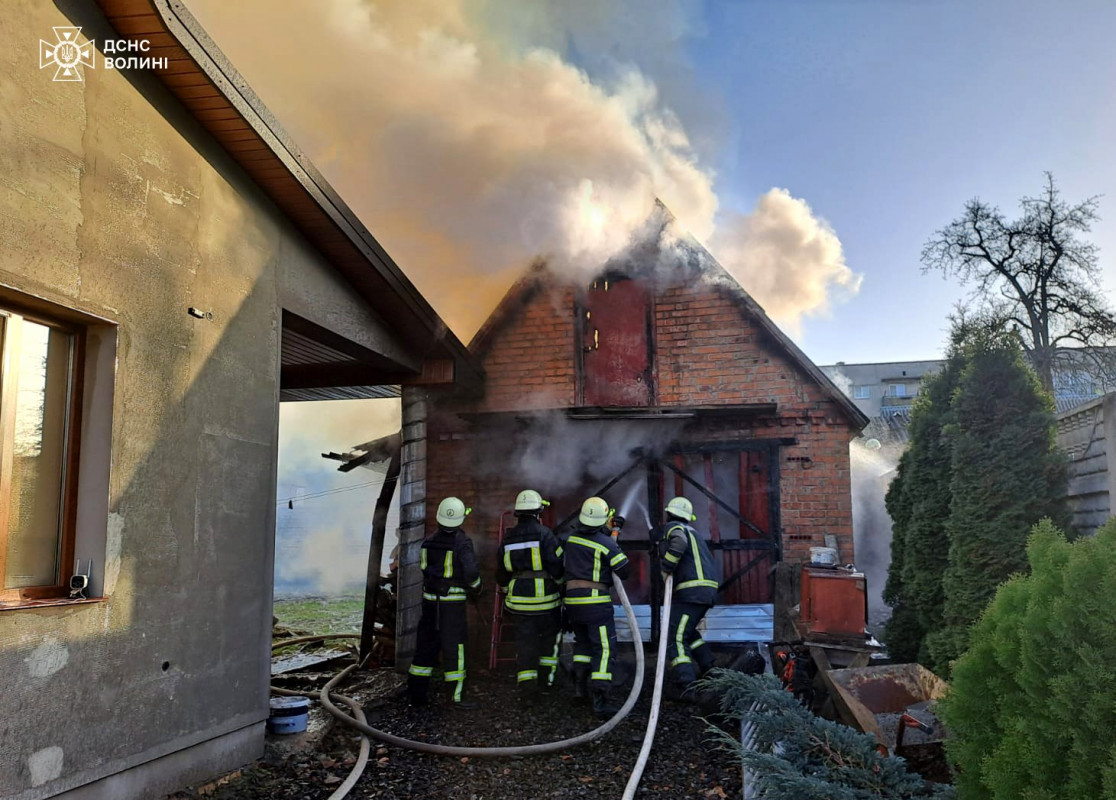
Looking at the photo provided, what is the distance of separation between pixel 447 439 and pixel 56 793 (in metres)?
6.02

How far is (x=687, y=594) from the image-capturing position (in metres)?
7.29

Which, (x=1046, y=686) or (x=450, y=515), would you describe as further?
(x=450, y=515)

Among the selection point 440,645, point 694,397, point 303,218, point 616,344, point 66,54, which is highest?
point 66,54

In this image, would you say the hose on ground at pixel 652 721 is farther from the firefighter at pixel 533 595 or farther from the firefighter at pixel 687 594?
the firefighter at pixel 533 595

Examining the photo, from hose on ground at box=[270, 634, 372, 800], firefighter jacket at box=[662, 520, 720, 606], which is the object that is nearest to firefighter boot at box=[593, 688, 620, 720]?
firefighter jacket at box=[662, 520, 720, 606]

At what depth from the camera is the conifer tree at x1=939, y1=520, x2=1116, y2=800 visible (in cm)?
220

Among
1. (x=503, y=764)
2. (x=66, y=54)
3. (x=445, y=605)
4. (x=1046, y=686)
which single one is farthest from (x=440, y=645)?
(x=1046, y=686)

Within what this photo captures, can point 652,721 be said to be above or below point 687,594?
below

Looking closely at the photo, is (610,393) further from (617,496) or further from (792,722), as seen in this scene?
(792,722)

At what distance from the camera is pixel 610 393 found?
30.9ft

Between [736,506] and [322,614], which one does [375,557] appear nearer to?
[736,506]

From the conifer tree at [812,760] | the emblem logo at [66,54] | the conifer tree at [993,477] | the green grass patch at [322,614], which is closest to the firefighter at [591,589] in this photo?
the conifer tree at [993,477]

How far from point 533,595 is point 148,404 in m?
3.95

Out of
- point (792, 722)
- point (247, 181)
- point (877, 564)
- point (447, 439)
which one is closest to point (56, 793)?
point (792, 722)
